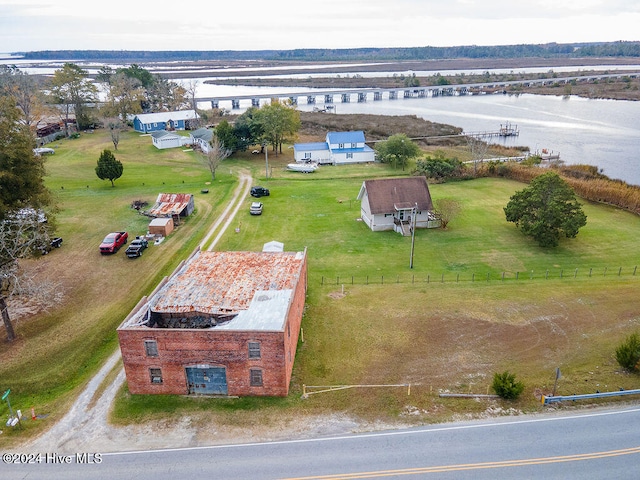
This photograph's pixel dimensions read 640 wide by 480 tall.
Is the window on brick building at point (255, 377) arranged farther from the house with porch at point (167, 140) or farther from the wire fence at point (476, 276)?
the house with porch at point (167, 140)

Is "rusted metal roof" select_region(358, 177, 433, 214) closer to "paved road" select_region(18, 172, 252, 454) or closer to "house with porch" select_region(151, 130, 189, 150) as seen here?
"paved road" select_region(18, 172, 252, 454)

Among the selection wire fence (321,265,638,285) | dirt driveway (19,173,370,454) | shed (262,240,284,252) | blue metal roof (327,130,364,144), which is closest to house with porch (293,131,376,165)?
blue metal roof (327,130,364,144)

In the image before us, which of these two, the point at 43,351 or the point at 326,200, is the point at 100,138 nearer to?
the point at 326,200

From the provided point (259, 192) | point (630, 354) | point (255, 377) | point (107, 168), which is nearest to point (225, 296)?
point (255, 377)

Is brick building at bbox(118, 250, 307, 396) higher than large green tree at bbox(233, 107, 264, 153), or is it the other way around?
large green tree at bbox(233, 107, 264, 153)

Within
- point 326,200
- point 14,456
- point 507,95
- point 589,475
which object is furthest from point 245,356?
point 507,95

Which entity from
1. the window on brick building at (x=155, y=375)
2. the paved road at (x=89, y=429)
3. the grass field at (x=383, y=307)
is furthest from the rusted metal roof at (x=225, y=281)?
the paved road at (x=89, y=429)

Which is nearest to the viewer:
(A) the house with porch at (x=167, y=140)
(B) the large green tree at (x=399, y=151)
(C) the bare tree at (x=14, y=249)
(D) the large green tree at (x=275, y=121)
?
(C) the bare tree at (x=14, y=249)
